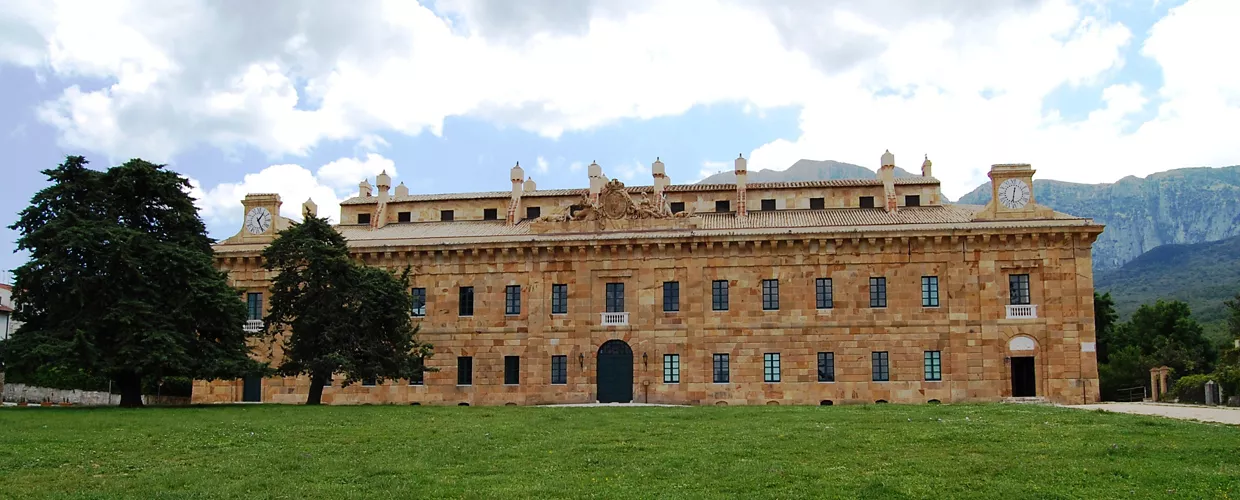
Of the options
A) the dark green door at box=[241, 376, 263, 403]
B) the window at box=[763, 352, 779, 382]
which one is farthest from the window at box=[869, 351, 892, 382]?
the dark green door at box=[241, 376, 263, 403]

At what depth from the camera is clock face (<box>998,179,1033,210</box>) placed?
143 feet

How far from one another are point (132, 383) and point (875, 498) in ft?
90.9

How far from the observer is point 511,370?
46.0 meters

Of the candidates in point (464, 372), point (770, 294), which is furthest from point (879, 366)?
point (464, 372)

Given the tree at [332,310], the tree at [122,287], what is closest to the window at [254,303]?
the tree at [332,310]

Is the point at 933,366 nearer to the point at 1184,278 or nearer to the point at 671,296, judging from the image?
the point at 671,296

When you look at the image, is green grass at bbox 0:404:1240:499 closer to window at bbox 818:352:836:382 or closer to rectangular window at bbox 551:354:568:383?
window at bbox 818:352:836:382

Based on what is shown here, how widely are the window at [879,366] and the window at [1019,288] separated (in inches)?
222

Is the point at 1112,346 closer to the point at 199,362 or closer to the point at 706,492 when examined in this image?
the point at 199,362

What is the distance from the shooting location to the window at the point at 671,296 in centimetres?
4497

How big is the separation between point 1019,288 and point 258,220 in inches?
1354

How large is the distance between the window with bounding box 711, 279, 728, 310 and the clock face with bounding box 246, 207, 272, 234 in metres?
21.4

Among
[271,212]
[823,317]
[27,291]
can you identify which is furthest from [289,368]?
[823,317]

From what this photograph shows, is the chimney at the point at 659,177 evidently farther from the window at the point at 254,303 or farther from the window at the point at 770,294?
the window at the point at 254,303
